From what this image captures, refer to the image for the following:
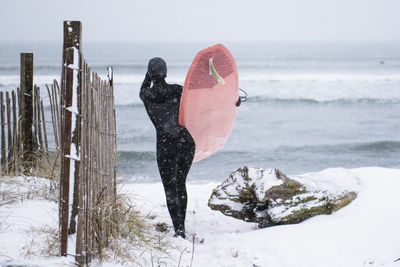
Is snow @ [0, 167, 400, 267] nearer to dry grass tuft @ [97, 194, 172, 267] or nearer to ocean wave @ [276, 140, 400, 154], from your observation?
dry grass tuft @ [97, 194, 172, 267]

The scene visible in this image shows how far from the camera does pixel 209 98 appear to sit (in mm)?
4094

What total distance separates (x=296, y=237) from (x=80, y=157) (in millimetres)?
2207

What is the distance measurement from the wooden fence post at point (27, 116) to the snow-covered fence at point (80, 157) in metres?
2.52

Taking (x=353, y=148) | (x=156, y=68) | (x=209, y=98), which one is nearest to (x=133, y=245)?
(x=156, y=68)

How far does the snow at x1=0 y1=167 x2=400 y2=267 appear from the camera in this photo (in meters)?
3.29

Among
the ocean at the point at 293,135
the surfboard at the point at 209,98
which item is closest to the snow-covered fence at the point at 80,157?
the surfboard at the point at 209,98

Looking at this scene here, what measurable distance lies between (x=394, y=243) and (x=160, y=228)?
7.13 feet

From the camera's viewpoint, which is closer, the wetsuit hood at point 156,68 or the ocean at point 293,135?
the wetsuit hood at point 156,68

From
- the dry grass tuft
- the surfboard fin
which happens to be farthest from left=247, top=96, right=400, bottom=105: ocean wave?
the dry grass tuft

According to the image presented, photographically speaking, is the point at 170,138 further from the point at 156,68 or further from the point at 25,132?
the point at 25,132

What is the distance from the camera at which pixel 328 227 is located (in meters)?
3.83

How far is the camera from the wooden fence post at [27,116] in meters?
5.12

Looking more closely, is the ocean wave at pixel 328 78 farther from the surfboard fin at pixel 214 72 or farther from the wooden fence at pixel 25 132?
the surfboard fin at pixel 214 72

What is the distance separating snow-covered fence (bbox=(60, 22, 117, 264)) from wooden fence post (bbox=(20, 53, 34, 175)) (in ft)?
8.27
